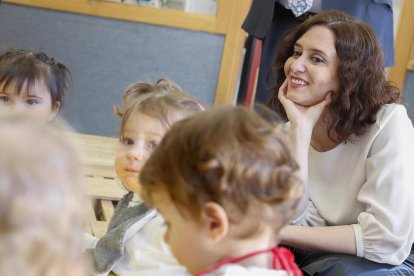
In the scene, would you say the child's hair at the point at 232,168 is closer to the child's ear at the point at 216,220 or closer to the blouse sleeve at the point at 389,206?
the child's ear at the point at 216,220

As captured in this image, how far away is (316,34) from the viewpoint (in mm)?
1608

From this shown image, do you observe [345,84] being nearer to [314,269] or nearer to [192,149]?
[314,269]

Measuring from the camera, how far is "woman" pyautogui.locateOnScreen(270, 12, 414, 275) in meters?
1.45

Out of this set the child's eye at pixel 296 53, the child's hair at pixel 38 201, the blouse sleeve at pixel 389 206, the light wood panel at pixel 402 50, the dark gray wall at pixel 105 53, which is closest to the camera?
the child's hair at pixel 38 201

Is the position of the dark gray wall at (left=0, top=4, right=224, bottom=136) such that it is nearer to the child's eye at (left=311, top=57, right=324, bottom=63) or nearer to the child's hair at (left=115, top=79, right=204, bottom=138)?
the child's eye at (left=311, top=57, right=324, bottom=63)

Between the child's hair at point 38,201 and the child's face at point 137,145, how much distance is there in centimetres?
61

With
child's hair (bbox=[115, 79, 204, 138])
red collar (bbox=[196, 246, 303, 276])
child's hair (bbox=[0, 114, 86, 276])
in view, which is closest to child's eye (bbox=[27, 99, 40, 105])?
child's hair (bbox=[115, 79, 204, 138])

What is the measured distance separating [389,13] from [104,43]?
1.59 meters

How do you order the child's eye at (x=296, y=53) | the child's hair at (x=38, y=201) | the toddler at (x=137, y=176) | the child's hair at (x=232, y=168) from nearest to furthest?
the child's hair at (x=38, y=201), the child's hair at (x=232, y=168), the toddler at (x=137, y=176), the child's eye at (x=296, y=53)

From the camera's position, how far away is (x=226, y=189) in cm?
82

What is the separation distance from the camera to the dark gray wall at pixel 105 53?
315 cm

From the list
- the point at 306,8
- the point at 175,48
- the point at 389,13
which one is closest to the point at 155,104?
the point at 306,8

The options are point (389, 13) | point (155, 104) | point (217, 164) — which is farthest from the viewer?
point (389, 13)

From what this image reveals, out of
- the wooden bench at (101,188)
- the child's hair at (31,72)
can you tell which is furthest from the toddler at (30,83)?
the wooden bench at (101,188)
